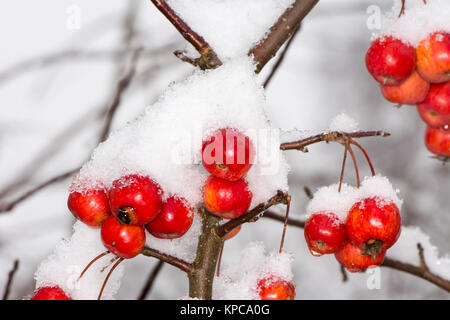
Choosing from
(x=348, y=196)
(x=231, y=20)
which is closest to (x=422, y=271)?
(x=348, y=196)

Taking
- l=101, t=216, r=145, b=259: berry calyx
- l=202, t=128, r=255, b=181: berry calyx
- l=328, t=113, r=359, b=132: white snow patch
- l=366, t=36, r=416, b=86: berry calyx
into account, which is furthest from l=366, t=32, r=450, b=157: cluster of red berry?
l=101, t=216, r=145, b=259: berry calyx

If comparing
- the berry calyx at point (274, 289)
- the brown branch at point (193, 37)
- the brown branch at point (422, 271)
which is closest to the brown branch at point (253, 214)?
the berry calyx at point (274, 289)

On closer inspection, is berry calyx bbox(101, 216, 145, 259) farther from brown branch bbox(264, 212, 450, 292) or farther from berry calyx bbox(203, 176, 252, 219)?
brown branch bbox(264, 212, 450, 292)

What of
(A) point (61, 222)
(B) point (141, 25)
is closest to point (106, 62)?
(B) point (141, 25)

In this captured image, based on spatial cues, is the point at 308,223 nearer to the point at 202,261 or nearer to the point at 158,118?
the point at 202,261

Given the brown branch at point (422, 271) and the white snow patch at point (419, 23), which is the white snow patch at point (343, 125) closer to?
the white snow patch at point (419, 23)

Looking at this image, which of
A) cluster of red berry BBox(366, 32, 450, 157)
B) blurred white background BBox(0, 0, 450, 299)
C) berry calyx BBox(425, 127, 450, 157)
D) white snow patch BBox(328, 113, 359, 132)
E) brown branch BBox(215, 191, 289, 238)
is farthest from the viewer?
blurred white background BBox(0, 0, 450, 299)
